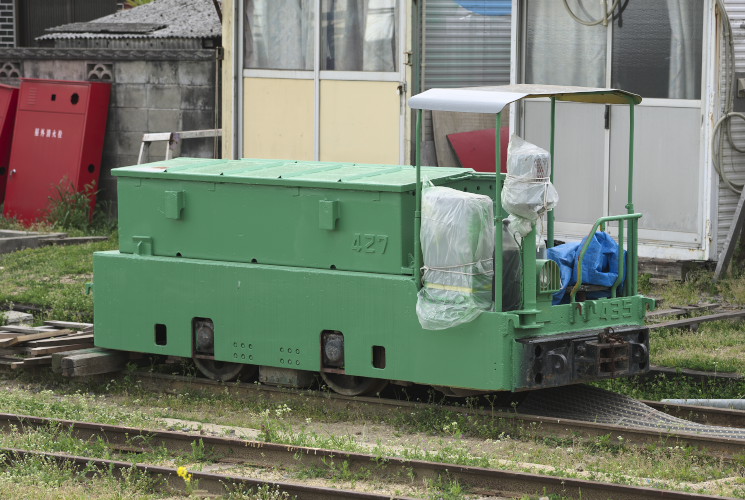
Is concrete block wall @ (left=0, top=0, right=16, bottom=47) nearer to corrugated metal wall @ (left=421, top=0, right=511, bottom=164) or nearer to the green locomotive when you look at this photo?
corrugated metal wall @ (left=421, top=0, right=511, bottom=164)

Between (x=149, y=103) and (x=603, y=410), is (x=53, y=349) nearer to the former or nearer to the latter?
(x=603, y=410)

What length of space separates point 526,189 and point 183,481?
9.02ft

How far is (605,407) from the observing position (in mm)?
8922

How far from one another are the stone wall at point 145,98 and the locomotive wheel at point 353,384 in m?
7.51

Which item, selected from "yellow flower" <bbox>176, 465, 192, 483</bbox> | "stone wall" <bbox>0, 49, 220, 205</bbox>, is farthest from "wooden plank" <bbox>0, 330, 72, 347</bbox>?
"stone wall" <bbox>0, 49, 220, 205</bbox>

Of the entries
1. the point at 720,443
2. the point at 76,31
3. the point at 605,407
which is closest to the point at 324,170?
the point at 605,407

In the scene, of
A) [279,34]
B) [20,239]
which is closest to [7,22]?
Answer: [20,239]

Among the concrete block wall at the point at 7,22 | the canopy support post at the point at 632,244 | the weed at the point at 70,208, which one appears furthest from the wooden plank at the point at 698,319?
the concrete block wall at the point at 7,22

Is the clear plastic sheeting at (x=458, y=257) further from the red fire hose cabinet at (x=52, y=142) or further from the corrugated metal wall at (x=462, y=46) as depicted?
the red fire hose cabinet at (x=52, y=142)

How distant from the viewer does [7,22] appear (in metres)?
25.8

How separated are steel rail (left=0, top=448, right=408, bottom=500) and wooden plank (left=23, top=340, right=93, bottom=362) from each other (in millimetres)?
2285

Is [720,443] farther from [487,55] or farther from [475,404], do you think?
[487,55]

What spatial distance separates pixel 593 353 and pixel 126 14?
46.3 ft

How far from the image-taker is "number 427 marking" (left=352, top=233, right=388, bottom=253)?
8.91 m
